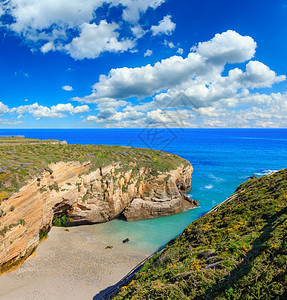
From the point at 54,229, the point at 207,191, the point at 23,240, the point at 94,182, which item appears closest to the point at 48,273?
the point at 23,240

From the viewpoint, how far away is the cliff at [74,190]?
62.9ft

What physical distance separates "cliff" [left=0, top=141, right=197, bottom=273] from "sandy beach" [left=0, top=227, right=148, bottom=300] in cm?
171

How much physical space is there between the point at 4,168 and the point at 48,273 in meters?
12.9

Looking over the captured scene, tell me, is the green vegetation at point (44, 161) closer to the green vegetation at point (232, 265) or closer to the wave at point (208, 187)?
the wave at point (208, 187)

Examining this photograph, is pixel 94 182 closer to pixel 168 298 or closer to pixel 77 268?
pixel 77 268

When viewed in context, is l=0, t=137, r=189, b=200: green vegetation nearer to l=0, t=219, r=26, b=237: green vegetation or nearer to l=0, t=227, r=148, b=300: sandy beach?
l=0, t=219, r=26, b=237: green vegetation

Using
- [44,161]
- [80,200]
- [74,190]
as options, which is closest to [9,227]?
[44,161]

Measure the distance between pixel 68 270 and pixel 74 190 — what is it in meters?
11.3

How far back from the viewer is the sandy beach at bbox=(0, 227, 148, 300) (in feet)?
57.9

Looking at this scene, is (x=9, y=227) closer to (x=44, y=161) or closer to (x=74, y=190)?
(x=44, y=161)

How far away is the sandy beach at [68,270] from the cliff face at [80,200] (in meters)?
1.80

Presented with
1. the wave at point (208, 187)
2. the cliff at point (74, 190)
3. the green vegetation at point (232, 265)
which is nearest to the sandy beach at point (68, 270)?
the cliff at point (74, 190)

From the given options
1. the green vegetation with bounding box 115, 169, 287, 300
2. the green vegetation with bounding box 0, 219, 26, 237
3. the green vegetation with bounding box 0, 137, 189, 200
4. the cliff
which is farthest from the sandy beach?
the green vegetation with bounding box 115, 169, 287, 300

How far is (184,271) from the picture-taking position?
9.29 metres
